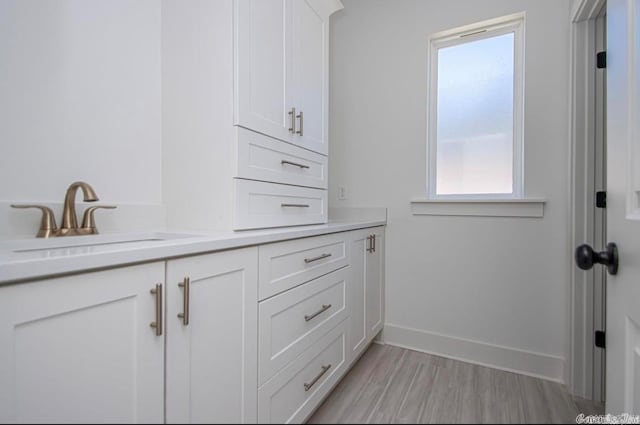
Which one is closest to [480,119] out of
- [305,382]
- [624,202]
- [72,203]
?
[624,202]

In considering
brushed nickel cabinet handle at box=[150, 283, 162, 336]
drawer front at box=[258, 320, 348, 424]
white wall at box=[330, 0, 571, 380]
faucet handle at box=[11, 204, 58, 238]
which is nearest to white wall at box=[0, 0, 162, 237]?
faucet handle at box=[11, 204, 58, 238]

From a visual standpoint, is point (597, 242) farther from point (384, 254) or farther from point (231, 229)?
point (231, 229)

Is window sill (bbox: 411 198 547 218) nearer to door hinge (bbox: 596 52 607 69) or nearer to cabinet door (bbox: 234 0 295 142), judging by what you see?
door hinge (bbox: 596 52 607 69)

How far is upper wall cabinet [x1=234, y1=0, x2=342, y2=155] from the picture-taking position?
93 centimetres

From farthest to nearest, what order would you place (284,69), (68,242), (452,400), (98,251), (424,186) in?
(424,186), (284,69), (68,242), (98,251), (452,400)

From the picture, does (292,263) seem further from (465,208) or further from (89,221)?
(465,208)

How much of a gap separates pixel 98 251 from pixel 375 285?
139 centimetres

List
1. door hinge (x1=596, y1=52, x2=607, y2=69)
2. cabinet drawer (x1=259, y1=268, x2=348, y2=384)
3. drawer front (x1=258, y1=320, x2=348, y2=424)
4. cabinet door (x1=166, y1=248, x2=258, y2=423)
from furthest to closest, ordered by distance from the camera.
A: door hinge (x1=596, y1=52, x2=607, y2=69) → cabinet drawer (x1=259, y1=268, x2=348, y2=384) → cabinet door (x1=166, y1=248, x2=258, y2=423) → drawer front (x1=258, y1=320, x2=348, y2=424)

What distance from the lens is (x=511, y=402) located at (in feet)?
0.85

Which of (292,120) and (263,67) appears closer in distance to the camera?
(263,67)

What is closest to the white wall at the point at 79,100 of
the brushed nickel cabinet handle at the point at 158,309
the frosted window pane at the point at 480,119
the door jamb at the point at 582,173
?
the brushed nickel cabinet handle at the point at 158,309

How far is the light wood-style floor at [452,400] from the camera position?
24 centimetres

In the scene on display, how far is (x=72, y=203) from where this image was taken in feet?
2.64

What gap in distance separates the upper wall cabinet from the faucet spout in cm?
45
